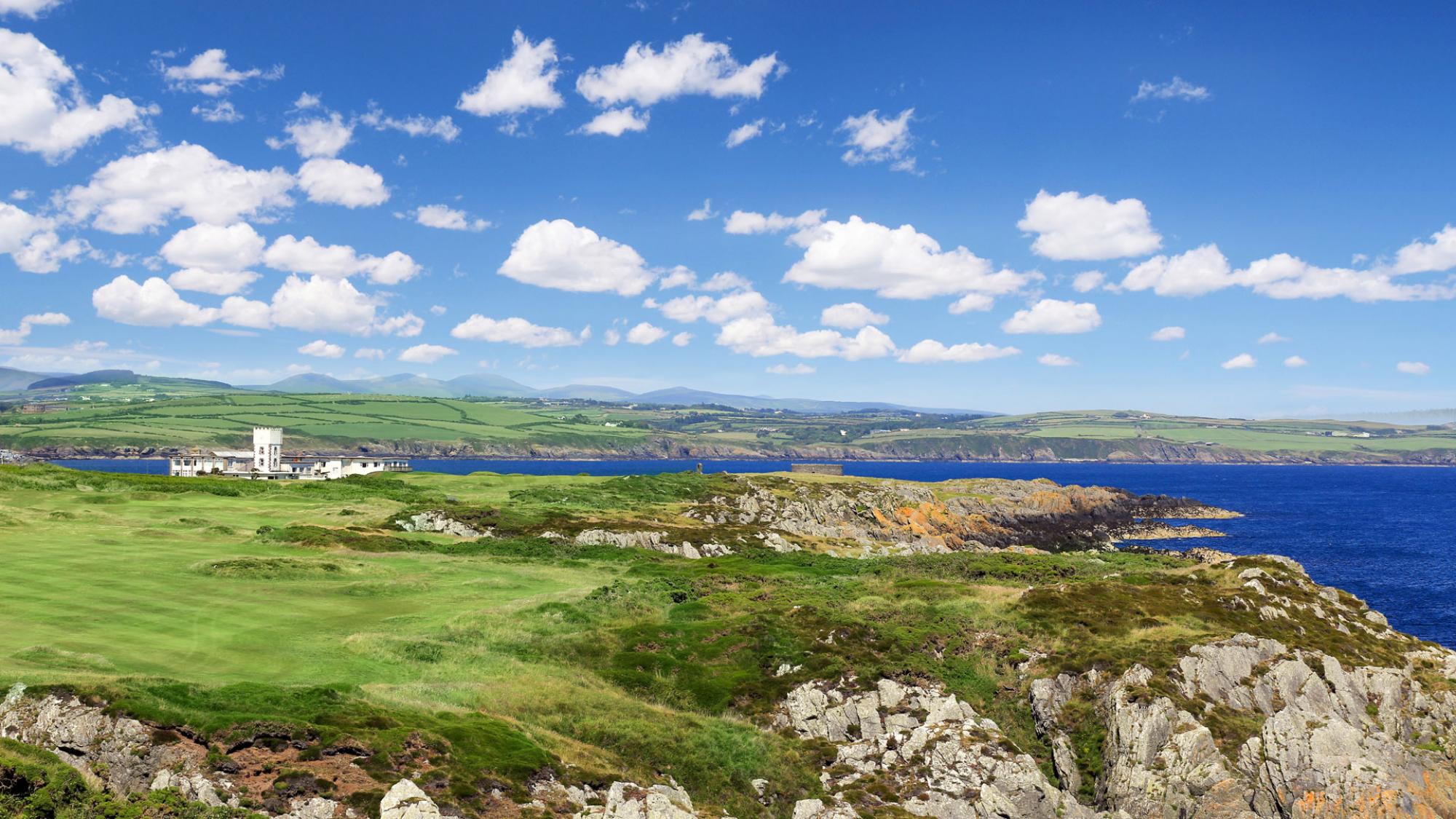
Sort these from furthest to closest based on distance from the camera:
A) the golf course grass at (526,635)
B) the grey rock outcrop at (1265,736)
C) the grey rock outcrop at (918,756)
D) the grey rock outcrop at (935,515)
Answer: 1. the grey rock outcrop at (935,515)
2. the grey rock outcrop at (918,756)
3. the grey rock outcrop at (1265,736)
4. the golf course grass at (526,635)

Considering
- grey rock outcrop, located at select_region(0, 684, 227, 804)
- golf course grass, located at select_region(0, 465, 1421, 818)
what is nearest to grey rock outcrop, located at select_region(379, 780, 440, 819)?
golf course grass, located at select_region(0, 465, 1421, 818)

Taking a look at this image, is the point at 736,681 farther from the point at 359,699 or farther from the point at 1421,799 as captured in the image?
the point at 1421,799

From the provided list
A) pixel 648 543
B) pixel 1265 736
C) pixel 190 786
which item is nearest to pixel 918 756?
pixel 1265 736

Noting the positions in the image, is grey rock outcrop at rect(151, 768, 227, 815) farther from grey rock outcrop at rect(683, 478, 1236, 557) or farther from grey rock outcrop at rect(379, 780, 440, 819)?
grey rock outcrop at rect(683, 478, 1236, 557)

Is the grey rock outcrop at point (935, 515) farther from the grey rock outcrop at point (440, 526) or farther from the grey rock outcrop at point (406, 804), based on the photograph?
the grey rock outcrop at point (406, 804)

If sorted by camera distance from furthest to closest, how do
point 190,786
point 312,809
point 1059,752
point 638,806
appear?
point 1059,752, point 638,806, point 312,809, point 190,786

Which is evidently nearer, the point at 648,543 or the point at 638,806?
the point at 638,806

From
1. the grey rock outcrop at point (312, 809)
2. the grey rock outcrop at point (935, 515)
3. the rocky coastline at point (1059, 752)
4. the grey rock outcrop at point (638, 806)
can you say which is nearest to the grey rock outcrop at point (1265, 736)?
the rocky coastline at point (1059, 752)

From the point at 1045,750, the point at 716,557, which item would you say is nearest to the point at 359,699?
the point at 1045,750

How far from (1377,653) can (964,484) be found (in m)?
120

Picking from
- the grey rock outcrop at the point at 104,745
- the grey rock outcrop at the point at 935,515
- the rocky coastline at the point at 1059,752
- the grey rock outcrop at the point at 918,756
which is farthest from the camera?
the grey rock outcrop at the point at 935,515

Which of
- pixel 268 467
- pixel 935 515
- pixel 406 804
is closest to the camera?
pixel 406 804

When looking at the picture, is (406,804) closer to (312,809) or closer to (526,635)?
(312,809)

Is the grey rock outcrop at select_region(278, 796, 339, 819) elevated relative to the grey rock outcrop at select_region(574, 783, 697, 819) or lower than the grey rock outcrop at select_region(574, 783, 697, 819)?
elevated
